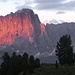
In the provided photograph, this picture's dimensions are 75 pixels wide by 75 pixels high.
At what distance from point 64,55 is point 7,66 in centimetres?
2186

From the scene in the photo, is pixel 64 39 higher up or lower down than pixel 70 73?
higher up

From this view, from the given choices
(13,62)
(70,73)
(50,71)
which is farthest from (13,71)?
(70,73)

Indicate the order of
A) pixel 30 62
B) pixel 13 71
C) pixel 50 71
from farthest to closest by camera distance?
pixel 30 62, pixel 13 71, pixel 50 71

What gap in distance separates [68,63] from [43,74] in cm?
2149

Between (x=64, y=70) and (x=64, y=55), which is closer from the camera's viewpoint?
(x=64, y=70)

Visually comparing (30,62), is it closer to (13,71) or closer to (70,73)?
(13,71)

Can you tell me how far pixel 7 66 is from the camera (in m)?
129

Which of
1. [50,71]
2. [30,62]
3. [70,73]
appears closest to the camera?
[70,73]

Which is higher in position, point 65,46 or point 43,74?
point 65,46

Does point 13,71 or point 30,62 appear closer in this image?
point 13,71

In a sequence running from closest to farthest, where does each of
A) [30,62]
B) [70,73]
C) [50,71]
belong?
1. [70,73]
2. [50,71]
3. [30,62]

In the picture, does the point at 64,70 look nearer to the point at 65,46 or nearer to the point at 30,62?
the point at 65,46

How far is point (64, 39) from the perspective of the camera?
420ft

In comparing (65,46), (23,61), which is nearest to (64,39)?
(65,46)
